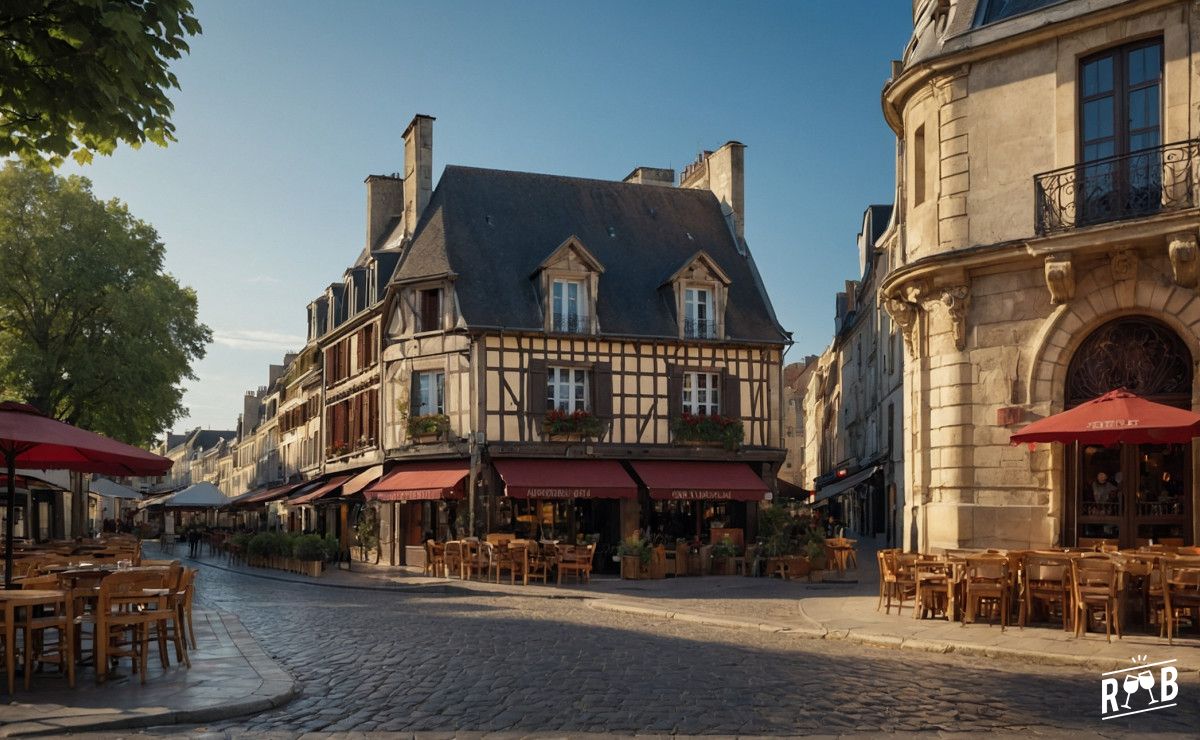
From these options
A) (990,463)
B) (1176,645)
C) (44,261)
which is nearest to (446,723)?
(1176,645)

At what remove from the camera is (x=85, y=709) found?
828cm

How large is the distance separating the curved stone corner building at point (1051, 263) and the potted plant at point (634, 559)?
9.85 meters

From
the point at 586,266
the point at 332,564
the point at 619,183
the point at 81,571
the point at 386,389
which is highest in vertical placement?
the point at 619,183

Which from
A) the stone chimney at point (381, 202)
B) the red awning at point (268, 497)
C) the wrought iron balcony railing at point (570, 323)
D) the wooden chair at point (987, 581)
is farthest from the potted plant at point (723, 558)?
the red awning at point (268, 497)

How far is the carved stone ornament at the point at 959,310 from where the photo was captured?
1527cm

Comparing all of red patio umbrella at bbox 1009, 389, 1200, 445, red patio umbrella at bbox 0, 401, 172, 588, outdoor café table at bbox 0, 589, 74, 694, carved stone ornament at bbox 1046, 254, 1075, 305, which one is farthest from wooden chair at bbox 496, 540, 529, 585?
outdoor café table at bbox 0, 589, 74, 694

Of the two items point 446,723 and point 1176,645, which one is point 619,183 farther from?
point 446,723

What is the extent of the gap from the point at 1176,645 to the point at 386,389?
23.1m

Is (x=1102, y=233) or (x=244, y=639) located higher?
(x=1102, y=233)

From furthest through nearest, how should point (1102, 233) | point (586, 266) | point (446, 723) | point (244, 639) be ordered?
point (586, 266) → point (1102, 233) → point (244, 639) → point (446, 723)

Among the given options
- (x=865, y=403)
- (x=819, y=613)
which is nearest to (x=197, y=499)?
(x=865, y=403)

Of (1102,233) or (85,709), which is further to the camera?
(1102,233)

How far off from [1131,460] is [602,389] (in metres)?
16.5

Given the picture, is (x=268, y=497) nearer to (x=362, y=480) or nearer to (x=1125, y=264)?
(x=362, y=480)
